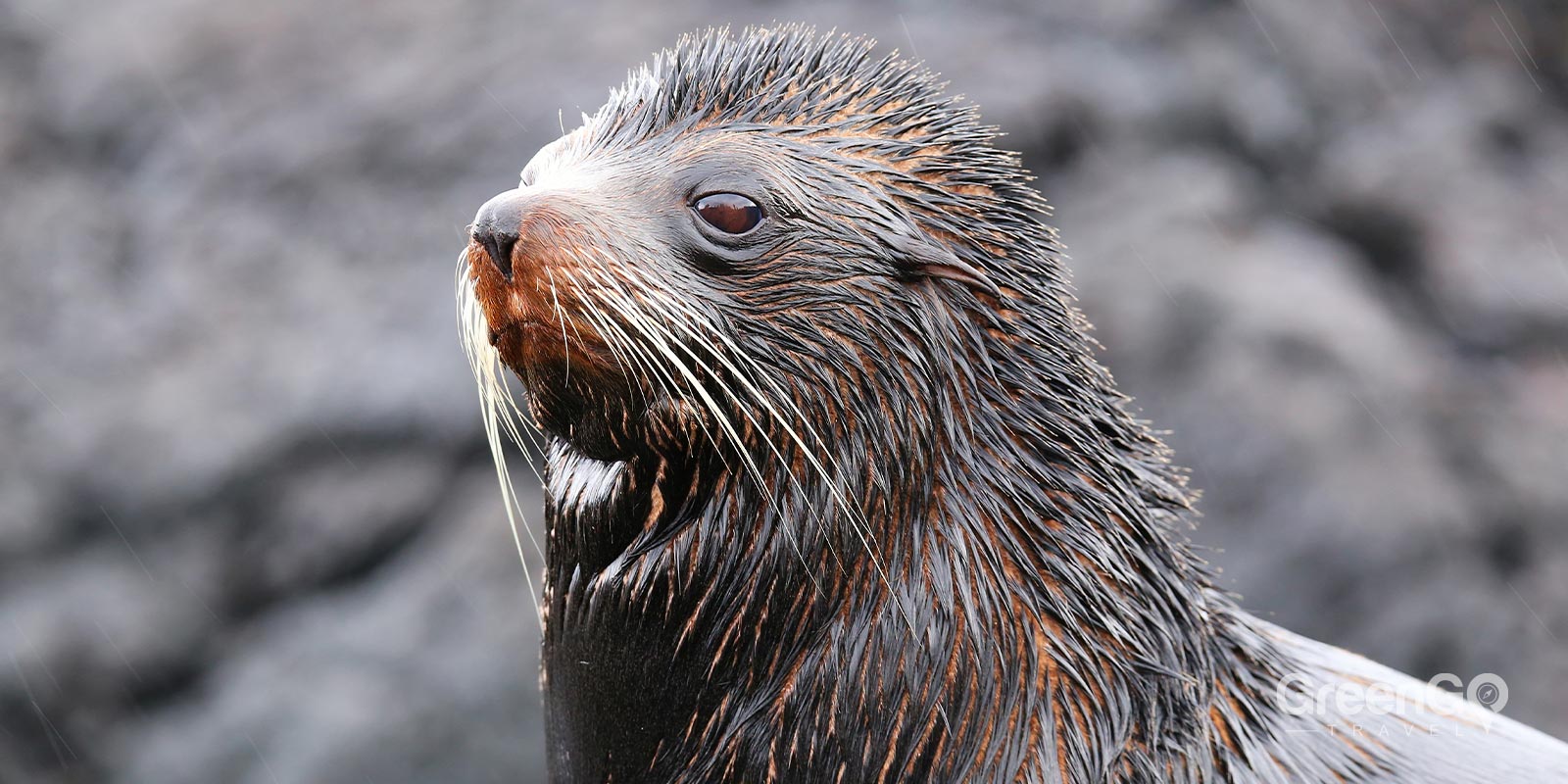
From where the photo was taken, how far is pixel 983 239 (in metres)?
→ 1.87

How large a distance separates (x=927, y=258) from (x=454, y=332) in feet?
9.62

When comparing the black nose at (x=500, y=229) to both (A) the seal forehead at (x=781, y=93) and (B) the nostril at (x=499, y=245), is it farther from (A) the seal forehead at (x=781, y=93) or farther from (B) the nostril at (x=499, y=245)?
(A) the seal forehead at (x=781, y=93)

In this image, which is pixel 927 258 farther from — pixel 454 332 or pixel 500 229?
pixel 454 332

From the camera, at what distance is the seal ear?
5.80 feet

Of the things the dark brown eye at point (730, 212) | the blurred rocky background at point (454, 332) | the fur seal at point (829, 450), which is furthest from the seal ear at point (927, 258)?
the blurred rocky background at point (454, 332)

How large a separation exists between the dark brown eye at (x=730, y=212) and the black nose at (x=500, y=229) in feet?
0.86

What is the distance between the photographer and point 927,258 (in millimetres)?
1777

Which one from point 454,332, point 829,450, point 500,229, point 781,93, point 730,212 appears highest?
point 781,93

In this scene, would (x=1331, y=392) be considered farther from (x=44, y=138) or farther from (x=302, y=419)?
(x=44, y=138)

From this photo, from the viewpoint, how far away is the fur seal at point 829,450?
1737 millimetres

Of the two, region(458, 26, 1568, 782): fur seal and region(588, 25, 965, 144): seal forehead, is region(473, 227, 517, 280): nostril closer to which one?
region(458, 26, 1568, 782): fur seal

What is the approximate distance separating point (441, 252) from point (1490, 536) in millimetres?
3915

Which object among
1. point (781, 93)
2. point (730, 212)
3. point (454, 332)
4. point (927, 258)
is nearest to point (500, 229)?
point (730, 212)

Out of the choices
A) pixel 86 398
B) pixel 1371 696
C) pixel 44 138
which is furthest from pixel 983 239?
pixel 44 138
